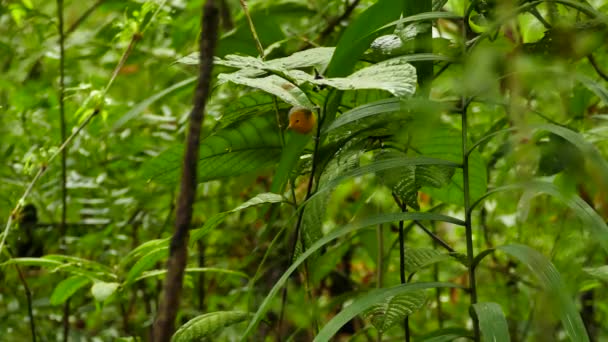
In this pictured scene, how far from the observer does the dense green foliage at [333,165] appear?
2.54ft

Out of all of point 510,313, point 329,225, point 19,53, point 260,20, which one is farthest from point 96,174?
point 510,313

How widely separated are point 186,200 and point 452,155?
0.75 m

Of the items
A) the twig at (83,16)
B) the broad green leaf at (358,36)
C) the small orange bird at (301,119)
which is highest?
the twig at (83,16)

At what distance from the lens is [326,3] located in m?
1.81

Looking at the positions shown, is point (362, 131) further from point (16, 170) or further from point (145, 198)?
point (16, 170)

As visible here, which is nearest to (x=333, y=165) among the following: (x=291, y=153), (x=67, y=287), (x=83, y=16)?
(x=291, y=153)

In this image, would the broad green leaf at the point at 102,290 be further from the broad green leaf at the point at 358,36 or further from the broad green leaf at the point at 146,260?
the broad green leaf at the point at 358,36

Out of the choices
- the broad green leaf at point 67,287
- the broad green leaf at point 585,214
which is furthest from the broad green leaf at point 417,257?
the broad green leaf at point 67,287

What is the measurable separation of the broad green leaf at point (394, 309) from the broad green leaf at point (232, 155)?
27cm

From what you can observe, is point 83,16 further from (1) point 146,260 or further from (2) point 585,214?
(2) point 585,214

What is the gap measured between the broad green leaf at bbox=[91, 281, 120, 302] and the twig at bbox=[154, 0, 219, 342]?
709mm

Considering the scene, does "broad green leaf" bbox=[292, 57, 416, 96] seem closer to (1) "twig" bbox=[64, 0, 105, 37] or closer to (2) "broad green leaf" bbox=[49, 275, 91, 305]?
(2) "broad green leaf" bbox=[49, 275, 91, 305]

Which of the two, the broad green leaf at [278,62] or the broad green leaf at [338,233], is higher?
→ the broad green leaf at [278,62]

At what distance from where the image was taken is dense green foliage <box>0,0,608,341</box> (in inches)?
30.5
